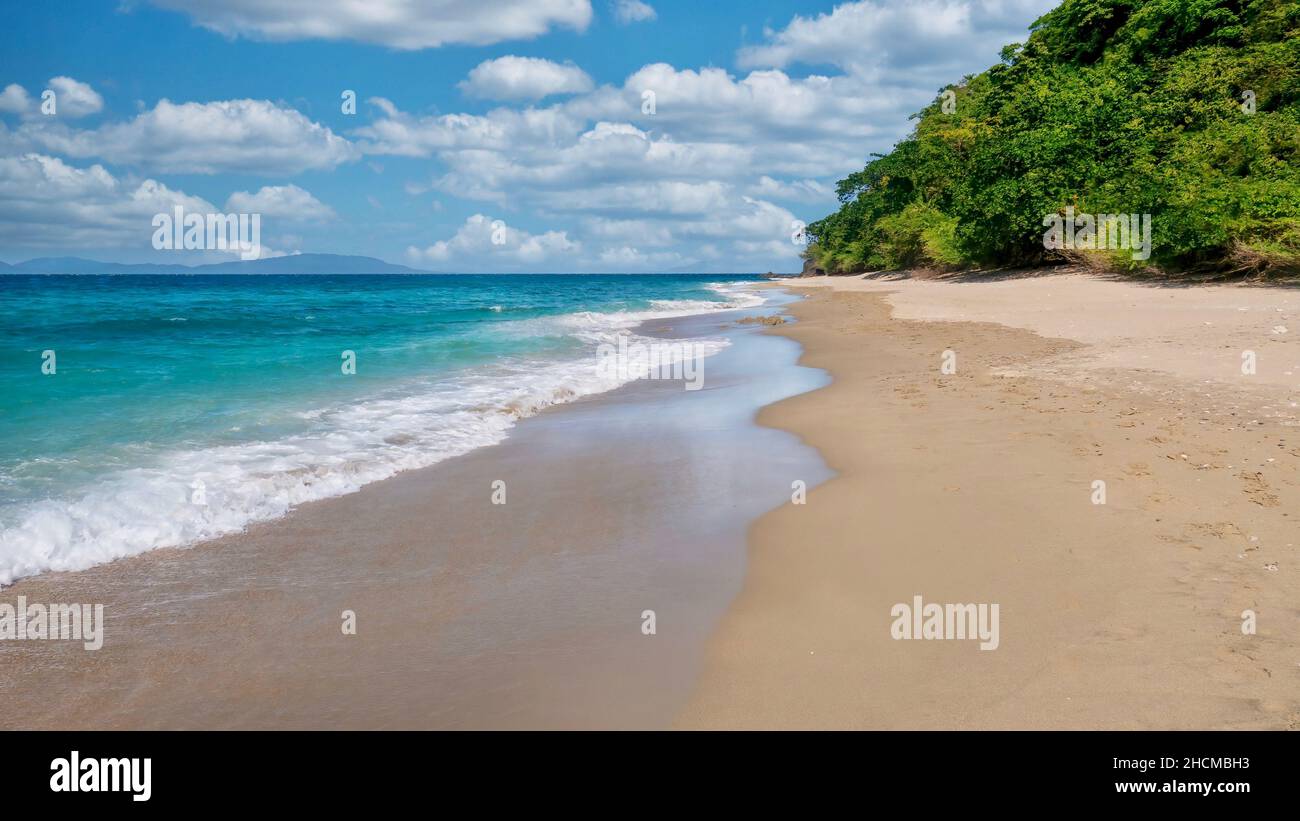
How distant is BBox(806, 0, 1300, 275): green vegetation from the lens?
18.7 m

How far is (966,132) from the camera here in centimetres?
4191

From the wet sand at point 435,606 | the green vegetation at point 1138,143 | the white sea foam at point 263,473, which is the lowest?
the wet sand at point 435,606

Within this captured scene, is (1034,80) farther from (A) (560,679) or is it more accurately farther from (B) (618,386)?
(A) (560,679)

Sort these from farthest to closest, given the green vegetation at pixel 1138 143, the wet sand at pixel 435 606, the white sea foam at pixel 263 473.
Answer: the green vegetation at pixel 1138 143 → the white sea foam at pixel 263 473 → the wet sand at pixel 435 606

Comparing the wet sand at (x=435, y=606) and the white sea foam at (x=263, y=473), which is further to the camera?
the white sea foam at (x=263, y=473)

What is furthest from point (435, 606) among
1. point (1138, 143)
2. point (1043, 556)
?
point (1138, 143)

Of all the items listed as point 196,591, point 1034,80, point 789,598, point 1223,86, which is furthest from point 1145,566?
point 1034,80

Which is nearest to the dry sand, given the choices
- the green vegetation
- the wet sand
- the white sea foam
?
the wet sand

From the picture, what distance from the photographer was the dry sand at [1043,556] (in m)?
3.08

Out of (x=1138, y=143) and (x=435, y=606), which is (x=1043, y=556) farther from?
(x=1138, y=143)

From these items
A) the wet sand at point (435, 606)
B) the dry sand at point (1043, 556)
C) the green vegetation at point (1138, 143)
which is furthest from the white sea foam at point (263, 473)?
the green vegetation at point (1138, 143)

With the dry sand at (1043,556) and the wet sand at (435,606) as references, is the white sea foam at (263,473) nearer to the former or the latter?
the wet sand at (435,606)

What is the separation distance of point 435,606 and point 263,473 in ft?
12.7

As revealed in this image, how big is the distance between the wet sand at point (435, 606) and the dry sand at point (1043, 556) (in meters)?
0.45
